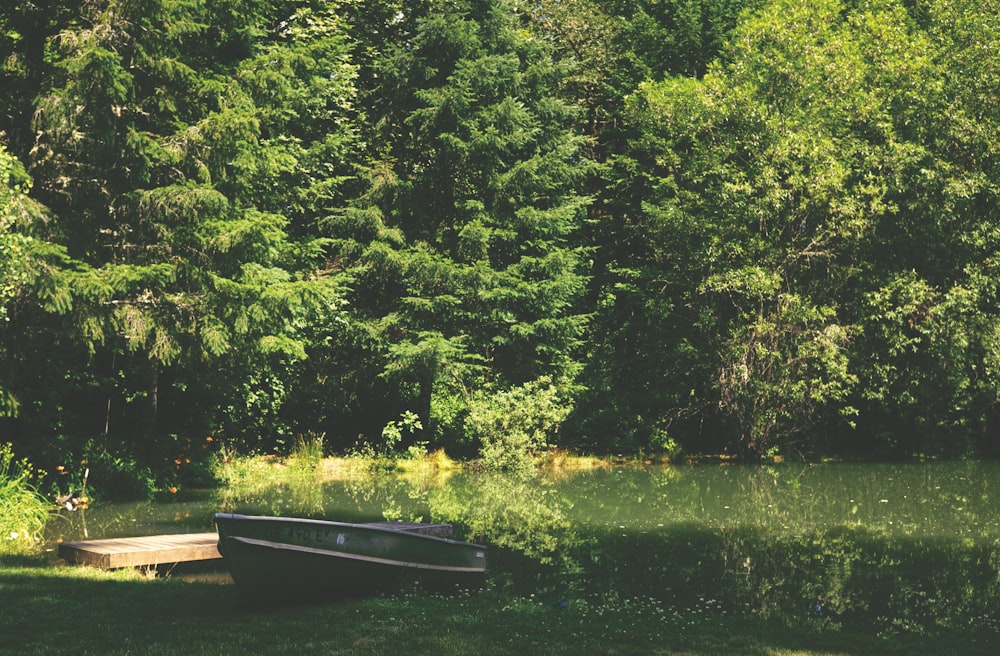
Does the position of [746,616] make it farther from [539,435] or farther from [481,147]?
[481,147]

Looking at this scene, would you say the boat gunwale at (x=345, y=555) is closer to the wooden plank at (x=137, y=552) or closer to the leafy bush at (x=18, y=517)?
the wooden plank at (x=137, y=552)

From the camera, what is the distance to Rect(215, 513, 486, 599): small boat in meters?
9.38

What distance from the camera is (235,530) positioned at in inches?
368

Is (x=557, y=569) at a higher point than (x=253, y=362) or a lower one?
lower

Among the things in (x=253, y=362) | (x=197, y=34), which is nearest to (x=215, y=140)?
(x=197, y=34)

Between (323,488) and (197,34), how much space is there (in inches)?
416

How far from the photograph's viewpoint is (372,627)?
8.85 metres

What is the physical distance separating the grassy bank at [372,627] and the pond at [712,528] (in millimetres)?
907

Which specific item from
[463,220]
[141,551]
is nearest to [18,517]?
[141,551]

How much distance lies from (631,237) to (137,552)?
2521cm

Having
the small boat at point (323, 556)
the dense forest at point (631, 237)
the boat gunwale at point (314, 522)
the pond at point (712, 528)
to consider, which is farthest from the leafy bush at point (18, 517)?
the dense forest at point (631, 237)

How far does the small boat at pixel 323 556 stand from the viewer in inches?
369

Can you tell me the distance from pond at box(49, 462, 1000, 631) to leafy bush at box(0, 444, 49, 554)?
45 cm

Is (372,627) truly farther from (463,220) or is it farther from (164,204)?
(463,220)
